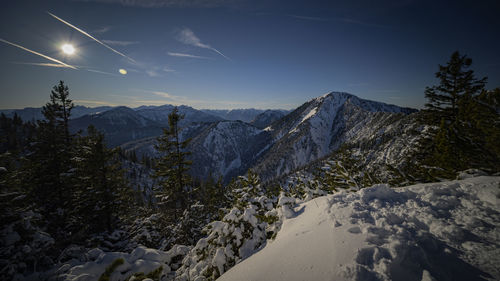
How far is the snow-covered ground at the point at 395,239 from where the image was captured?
2881 millimetres

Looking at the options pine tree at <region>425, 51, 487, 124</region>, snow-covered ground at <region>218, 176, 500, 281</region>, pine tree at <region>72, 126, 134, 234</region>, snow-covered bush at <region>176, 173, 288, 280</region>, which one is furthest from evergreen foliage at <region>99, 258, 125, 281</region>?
pine tree at <region>425, 51, 487, 124</region>

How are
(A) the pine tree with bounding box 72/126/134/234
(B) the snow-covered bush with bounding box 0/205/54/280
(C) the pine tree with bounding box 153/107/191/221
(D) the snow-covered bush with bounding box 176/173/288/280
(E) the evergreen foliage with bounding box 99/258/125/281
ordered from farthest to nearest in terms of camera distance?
(A) the pine tree with bounding box 72/126/134/234
(C) the pine tree with bounding box 153/107/191/221
(B) the snow-covered bush with bounding box 0/205/54/280
(D) the snow-covered bush with bounding box 176/173/288/280
(E) the evergreen foliage with bounding box 99/258/125/281

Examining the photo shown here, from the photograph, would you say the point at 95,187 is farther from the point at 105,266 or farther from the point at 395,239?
the point at 395,239

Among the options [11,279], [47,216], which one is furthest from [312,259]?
[47,216]

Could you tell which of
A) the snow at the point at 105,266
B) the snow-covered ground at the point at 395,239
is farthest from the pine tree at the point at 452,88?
the snow at the point at 105,266

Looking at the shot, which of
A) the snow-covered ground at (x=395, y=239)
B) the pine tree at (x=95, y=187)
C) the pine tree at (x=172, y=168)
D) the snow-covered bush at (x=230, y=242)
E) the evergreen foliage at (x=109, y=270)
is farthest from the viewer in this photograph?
the pine tree at (x=95, y=187)

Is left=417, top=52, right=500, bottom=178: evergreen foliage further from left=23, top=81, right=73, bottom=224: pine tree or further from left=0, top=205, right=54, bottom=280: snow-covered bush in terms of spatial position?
left=23, top=81, right=73, bottom=224: pine tree

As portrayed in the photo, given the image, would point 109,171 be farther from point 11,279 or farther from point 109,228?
point 11,279

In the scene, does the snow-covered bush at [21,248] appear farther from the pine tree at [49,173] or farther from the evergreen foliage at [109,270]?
the pine tree at [49,173]

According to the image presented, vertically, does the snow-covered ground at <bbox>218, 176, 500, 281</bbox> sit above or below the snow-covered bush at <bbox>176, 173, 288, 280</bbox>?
above

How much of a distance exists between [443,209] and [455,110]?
1421 centimetres

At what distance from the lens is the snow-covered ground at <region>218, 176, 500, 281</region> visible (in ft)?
9.45

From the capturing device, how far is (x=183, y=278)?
18.9ft

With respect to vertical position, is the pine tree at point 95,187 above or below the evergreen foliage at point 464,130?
below
